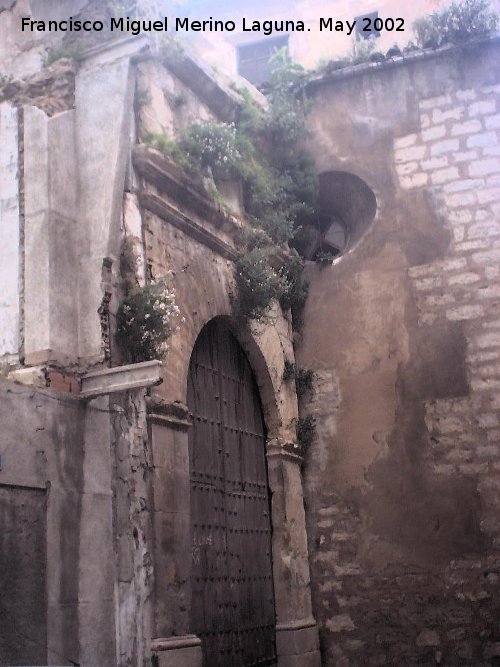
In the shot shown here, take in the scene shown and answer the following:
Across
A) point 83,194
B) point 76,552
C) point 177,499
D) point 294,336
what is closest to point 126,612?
point 76,552

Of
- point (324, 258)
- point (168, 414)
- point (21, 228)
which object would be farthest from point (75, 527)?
point (324, 258)

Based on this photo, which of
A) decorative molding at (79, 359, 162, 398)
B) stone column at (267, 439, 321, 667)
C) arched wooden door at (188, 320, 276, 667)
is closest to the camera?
decorative molding at (79, 359, 162, 398)

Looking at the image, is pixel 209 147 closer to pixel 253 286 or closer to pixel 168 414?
pixel 253 286

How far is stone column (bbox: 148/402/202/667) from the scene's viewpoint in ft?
17.2

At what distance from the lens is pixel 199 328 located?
649cm

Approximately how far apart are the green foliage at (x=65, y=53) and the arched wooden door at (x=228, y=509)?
2418 mm

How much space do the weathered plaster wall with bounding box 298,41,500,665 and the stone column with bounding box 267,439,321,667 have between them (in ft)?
0.63

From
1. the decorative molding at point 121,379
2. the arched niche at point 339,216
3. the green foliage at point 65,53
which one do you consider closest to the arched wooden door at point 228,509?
the decorative molding at point 121,379

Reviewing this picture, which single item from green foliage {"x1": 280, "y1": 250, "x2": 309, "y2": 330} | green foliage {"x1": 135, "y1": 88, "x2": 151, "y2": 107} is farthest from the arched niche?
green foliage {"x1": 135, "y1": 88, "x2": 151, "y2": 107}

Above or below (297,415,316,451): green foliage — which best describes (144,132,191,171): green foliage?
above

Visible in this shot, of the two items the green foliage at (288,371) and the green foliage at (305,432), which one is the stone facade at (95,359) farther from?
the green foliage at (305,432)

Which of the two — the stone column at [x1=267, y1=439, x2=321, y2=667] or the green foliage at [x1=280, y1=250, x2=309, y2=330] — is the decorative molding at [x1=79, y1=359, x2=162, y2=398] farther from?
the green foliage at [x1=280, y1=250, x2=309, y2=330]

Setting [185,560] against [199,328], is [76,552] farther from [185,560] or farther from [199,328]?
[199,328]

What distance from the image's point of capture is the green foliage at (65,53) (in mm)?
6000
